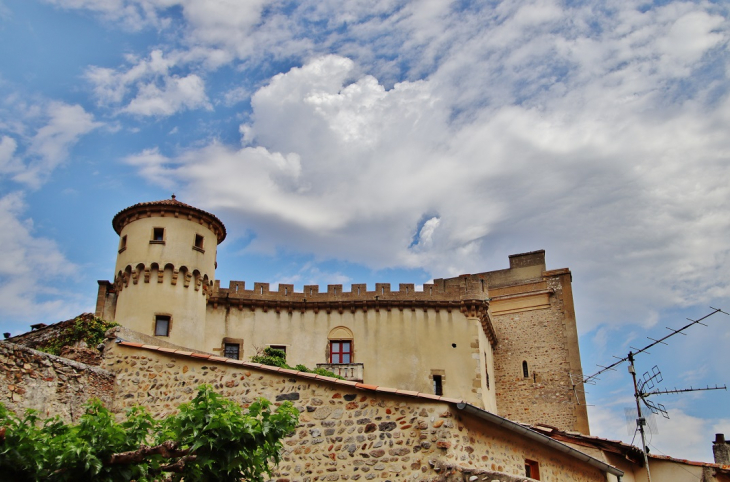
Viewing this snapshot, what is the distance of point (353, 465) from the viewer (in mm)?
12391

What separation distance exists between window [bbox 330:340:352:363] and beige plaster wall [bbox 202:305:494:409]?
302 mm

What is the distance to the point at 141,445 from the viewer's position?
834cm

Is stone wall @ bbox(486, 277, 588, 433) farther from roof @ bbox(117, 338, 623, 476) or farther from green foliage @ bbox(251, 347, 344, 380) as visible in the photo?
roof @ bbox(117, 338, 623, 476)

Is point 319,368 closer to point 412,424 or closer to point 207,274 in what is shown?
point 207,274

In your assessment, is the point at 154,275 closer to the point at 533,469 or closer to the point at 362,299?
the point at 362,299

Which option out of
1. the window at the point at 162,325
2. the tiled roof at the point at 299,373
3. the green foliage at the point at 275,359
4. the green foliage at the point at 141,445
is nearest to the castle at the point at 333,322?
the window at the point at 162,325

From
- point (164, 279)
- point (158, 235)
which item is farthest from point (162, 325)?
point (158, 235)

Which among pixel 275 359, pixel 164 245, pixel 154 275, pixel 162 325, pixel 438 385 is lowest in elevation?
pixel 438 385

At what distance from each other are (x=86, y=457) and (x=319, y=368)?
18.8 metres

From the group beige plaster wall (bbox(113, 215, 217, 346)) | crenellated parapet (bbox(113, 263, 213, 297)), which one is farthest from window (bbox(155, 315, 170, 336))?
crenellated parapet (bbox(113, 263, 213, 297))

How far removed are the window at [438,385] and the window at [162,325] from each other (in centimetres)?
1150

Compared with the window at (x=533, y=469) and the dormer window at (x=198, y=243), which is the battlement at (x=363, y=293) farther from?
the window at (x=533, y=469)

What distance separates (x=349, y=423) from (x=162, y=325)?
1560 cm

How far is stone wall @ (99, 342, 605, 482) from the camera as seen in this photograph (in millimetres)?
11969
